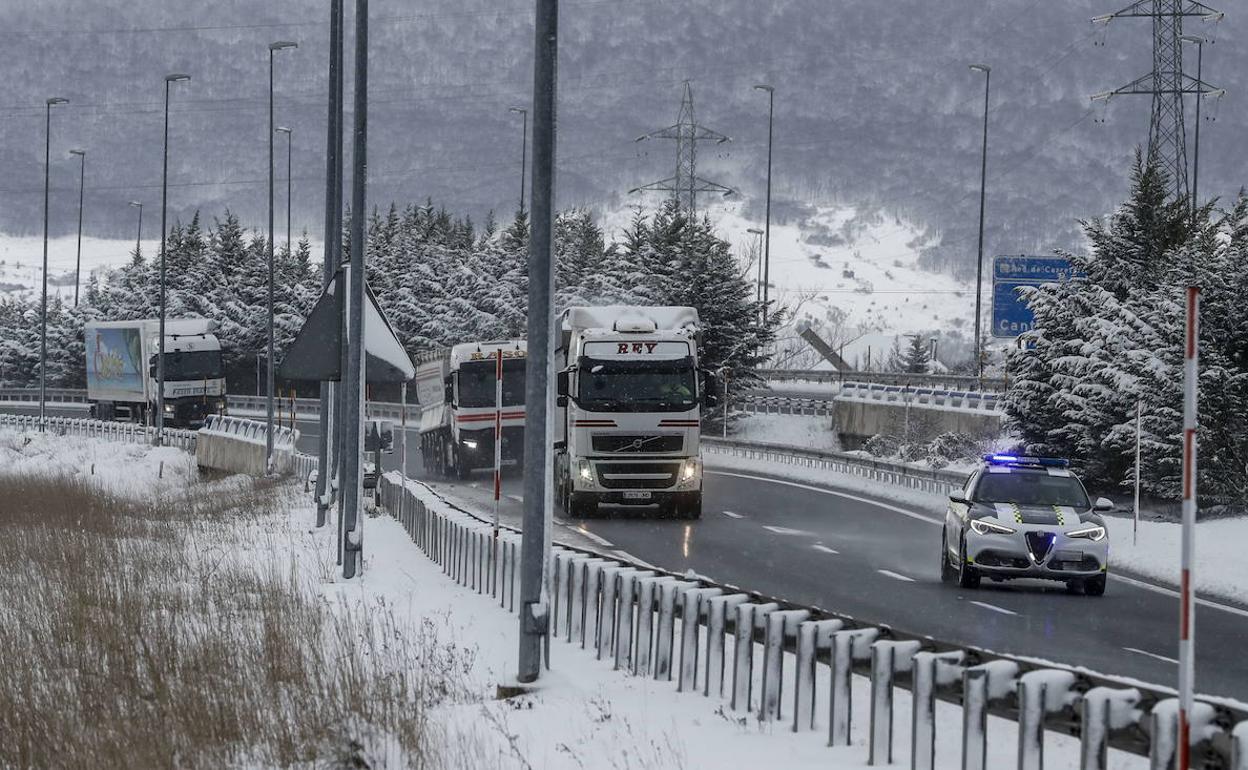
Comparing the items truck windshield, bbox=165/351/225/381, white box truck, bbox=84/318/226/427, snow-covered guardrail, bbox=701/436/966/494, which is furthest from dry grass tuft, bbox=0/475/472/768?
white box truck, bbox=84/318/226/427

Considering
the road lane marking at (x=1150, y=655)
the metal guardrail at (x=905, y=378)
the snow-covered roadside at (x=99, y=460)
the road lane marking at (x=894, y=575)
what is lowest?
the snow-covered roadside at (x=99, y=460)

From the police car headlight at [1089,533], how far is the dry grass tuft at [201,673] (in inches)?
337

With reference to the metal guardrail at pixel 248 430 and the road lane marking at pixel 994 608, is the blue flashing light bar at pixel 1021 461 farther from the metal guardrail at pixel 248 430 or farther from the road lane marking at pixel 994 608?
the metal guardrail at pixel 248 430

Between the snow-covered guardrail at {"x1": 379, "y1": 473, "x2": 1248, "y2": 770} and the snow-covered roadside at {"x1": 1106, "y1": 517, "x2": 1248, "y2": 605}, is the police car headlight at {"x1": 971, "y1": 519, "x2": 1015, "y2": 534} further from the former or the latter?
the snow-covered guardrail at {"x1": 379, "y1": 473, "x2": 1248, "y2": 770}

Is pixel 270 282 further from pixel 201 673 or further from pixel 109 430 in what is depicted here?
pixel 201 673

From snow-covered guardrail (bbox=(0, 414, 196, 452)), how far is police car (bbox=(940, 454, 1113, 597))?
38235mm

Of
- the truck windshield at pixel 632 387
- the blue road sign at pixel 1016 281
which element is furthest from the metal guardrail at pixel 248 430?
the blue road sign at pixel 1016 281

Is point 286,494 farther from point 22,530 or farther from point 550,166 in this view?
point 550,166

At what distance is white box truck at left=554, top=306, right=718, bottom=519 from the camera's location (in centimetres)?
2972

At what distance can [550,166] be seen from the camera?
449 inches

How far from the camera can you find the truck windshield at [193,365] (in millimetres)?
66812

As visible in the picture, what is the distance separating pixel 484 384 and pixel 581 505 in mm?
11866

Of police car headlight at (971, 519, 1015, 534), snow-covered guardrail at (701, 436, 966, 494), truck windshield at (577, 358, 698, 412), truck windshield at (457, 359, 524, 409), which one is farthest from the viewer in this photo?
truck windshield at (457, 359, 524, 409)

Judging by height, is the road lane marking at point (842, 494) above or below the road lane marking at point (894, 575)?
below
